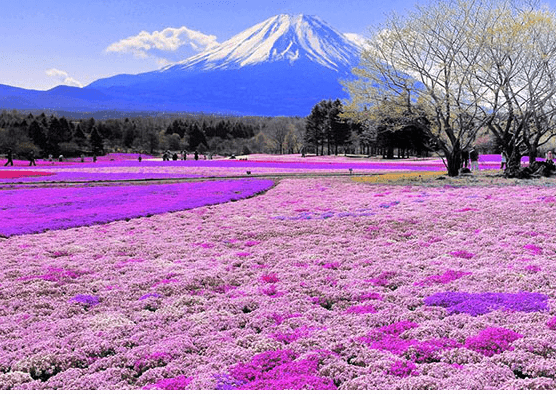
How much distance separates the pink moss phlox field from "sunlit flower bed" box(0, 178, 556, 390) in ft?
8.31

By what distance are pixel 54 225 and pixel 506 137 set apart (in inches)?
1239

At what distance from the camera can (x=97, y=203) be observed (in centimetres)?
2469

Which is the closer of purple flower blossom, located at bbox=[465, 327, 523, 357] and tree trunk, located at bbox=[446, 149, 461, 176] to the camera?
purple flower blossom, located at bbox=[465, 327, 523, 357]

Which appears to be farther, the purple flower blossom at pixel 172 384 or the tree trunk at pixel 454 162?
the tree trunk at pixel 454 162

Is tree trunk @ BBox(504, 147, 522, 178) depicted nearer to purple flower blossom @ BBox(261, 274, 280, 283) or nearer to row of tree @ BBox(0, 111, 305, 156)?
purple flower blossom @ BBox(261, 274, 280, 283)

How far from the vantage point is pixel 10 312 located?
28.9 feet

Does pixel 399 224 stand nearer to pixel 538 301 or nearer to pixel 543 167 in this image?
pixel 538 301

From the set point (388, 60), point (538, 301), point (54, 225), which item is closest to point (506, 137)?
point (388, 60)

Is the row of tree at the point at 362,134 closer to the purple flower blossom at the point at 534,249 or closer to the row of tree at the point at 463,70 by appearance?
the row of tree at the point at 463,70

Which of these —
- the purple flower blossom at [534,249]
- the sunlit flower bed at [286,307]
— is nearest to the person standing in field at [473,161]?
the sunlit flower bed at [286,307]

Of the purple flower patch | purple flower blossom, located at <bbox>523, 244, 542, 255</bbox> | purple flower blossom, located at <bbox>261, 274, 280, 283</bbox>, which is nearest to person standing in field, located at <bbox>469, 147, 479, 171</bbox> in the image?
purple flower blossom, located at <bbox>523, 244, 542, 255</bbox>

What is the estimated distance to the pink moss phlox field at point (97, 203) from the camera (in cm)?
1908

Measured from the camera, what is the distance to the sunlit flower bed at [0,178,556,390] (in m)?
6.21

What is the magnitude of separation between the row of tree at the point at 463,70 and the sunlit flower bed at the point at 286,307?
60.0 ft
